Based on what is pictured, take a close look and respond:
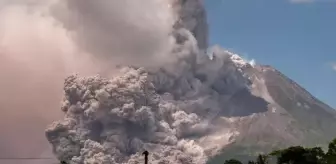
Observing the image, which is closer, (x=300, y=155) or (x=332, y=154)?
(x=332, y=154)

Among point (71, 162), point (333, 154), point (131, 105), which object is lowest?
point (333, 154)

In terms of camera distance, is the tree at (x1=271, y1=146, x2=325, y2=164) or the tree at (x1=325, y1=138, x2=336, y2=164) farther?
the tree at (x1=271, y1=146, x2=325, y2=164)

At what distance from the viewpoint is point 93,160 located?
198m

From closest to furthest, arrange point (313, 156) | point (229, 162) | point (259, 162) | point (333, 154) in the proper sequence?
point (333, 154) → point (313, 156) → point (259, 162) → point (229, 162)

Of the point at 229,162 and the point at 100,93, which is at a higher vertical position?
the point at 100,93

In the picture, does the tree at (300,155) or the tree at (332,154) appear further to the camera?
the tree at (300,155)

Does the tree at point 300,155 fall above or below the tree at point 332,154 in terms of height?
above

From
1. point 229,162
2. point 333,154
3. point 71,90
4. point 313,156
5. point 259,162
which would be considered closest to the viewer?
point 333,154

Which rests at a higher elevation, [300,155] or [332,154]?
[300,155]

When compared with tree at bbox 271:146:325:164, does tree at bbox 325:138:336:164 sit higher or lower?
lower

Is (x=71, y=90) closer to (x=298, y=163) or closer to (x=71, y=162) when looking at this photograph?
(x=71, y=162)

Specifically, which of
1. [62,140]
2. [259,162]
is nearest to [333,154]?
[259,162]

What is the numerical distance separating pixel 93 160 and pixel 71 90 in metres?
27.6

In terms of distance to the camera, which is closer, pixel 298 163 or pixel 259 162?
pixel 298 163
